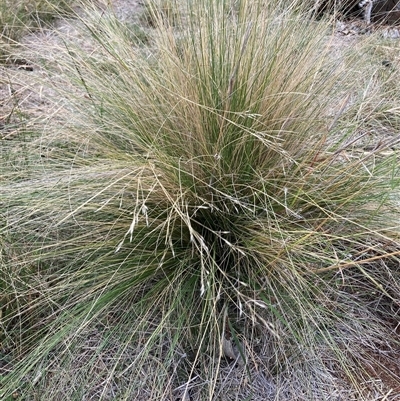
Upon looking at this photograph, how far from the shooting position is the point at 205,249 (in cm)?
95

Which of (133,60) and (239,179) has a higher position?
(133,60)

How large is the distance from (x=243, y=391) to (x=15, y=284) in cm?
61

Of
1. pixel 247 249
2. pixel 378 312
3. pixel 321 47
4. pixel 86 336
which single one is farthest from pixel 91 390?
pixel 321 47

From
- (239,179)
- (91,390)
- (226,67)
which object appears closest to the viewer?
(91,390)

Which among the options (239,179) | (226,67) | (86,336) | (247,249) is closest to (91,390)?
(86,336)

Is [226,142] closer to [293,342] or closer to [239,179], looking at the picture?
[239,179]

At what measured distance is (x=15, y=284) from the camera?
44.7 inches

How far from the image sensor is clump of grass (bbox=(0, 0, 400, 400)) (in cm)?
105

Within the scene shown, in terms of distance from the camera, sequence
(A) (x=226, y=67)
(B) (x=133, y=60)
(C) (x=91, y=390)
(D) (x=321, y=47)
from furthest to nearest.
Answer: (D) (x=321, y=47) → (B) (x=133, y=60) → (A) (x=226, y=67) → (C) (x=91, y=390)

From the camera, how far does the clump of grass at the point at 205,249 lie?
41.4 inches

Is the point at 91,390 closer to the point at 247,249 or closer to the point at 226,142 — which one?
the point at 247,249

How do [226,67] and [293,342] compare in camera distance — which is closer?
[293,342]

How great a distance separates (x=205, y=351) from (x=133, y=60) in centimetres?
92

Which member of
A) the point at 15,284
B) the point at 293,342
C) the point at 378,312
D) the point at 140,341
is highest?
the point at 15,284
